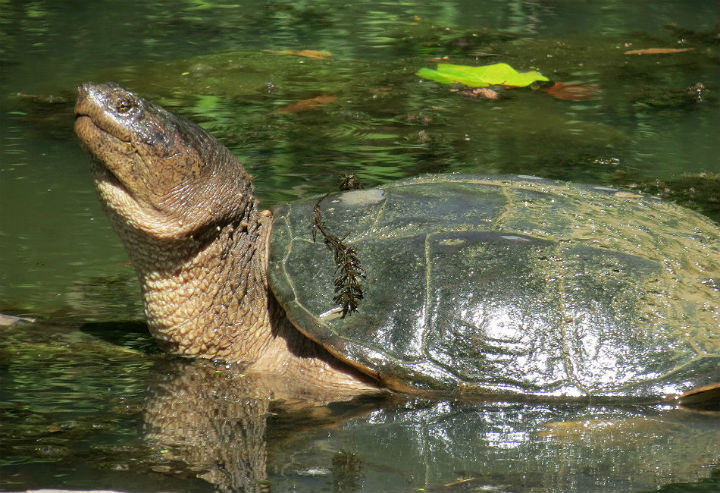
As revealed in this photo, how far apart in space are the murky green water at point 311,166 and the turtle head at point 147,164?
0.62m

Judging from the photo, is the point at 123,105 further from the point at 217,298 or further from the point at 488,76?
the point at 488,76

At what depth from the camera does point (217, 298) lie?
159 inches

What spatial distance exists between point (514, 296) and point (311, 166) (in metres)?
2.74

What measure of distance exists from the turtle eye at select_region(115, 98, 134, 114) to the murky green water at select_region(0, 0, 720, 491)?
98 cm

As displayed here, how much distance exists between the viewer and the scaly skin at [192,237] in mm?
3809

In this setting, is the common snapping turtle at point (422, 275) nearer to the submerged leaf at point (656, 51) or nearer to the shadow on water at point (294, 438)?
the shadow on water at point (294, 438)

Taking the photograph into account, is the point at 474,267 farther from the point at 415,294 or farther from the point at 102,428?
the point at 102,428

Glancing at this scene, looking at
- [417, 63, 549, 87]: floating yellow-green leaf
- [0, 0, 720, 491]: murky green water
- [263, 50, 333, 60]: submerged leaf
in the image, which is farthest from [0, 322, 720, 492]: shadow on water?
[263, 50, 333, 60]: submerged leaf

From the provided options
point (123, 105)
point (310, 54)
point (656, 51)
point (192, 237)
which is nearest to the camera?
point (123, 105)

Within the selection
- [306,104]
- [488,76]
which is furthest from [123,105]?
[488,76]

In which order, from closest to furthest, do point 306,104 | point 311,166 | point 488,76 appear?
point 311,166
point 306,104
point 488,76

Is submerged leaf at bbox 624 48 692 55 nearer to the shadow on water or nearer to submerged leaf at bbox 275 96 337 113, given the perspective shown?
submerged leaf at bbox 275 96 337 113

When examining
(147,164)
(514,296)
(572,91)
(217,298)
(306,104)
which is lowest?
(572,91)

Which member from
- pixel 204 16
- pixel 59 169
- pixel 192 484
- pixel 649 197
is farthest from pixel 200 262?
pixel 204 16
